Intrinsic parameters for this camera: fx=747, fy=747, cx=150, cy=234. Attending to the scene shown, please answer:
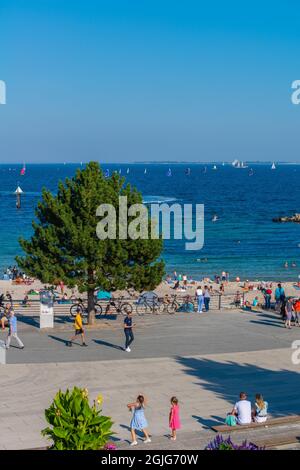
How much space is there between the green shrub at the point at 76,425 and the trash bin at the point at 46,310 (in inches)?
589

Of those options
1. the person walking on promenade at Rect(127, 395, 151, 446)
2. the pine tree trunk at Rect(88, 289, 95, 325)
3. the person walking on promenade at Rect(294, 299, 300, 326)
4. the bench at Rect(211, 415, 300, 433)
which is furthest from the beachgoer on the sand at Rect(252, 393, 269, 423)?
the person walking on promenade at Rect(294, 299, 300, 326)

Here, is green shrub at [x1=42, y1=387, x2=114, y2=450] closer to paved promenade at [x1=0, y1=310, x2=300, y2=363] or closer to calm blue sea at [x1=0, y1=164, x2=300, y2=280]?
paved promenade at [x1=0, y1=310, x2=300, y2=363]

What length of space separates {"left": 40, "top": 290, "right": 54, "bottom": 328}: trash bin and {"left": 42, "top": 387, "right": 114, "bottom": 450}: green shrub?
1495 centimetres

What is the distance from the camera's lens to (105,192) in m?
26.4

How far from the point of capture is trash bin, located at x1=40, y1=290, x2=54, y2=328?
84.2ft

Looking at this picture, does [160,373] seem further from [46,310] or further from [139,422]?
[46,310]

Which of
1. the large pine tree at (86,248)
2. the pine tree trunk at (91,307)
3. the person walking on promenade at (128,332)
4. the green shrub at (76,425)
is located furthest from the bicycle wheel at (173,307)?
the green shrub at (76,425)

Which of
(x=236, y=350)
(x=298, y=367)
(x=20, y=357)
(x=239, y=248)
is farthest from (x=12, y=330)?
(x=239, y=248)

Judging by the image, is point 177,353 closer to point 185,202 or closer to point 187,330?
→ point 187,330

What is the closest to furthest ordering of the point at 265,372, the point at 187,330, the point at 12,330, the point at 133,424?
the point at 133,424 → the point at 265,372 → the point at 12,330 → the point at 187,330

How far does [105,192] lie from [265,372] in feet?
29.9

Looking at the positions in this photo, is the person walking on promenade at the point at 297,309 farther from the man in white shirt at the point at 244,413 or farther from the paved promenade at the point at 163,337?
the man in white shirt at the point at 244,413

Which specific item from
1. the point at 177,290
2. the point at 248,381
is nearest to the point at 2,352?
the point at 248,381

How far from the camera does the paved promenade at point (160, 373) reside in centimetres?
1631
